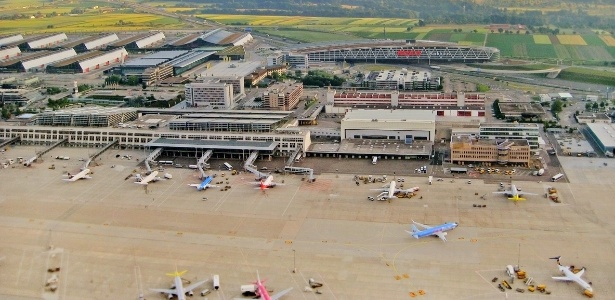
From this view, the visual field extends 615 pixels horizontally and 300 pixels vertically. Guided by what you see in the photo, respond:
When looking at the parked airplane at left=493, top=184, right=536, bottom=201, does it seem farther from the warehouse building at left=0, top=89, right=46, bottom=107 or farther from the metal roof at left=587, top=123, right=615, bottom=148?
the warehouse building at left=0, top=89, right=46, bottom=107

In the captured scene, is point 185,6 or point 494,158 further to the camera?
point 185,6

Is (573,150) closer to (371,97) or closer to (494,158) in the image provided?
(494,158)

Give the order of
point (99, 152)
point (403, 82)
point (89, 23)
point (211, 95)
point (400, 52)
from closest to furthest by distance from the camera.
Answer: point (99, 152) → point (211, 95) → point (403, 82) → point (400, 52) → point (89, 23)

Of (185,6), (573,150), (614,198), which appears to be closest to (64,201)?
(614,198)

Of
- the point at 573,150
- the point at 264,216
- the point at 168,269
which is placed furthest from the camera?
the point at 573,150

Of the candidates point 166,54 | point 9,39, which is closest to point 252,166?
point 166,54

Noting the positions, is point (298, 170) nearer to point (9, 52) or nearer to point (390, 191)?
point (390, 191)

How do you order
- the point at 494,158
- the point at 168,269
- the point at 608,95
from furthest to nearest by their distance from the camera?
the point at 608,95 → the point at 494,158 → the point at 168,269
